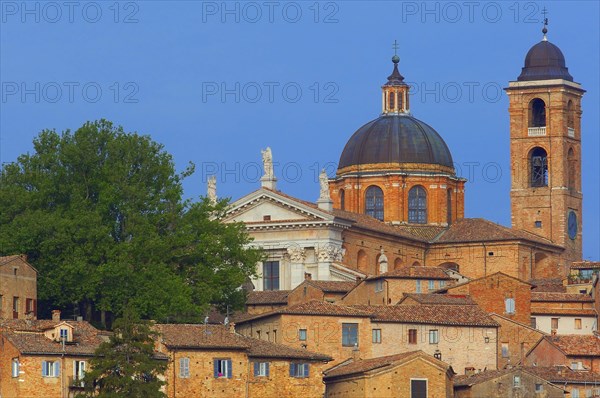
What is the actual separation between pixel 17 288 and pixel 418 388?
610 inches

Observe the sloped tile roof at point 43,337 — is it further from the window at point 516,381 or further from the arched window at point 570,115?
the arched window at point 570,115

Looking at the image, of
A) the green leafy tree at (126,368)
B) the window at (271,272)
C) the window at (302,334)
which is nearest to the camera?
the green leafy tree at (126,368)

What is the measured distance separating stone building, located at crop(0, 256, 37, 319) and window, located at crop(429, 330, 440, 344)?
14.3 m

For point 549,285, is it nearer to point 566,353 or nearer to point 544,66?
point 566,353

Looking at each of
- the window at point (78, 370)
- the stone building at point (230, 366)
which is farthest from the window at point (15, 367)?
the stone building at point (230, 366)

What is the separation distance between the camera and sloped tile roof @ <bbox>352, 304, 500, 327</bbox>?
317 feet

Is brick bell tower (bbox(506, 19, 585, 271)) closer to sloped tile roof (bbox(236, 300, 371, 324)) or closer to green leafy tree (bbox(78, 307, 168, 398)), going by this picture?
sloped tile roof (bbox(236, 300, 371, 324))

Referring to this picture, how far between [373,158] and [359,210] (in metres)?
2.70

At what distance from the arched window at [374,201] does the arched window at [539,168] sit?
7855mm

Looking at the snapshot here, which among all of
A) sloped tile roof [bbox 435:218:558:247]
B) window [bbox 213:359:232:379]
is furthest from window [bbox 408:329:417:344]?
sloped tile roof [bbox 435:218:558:247]

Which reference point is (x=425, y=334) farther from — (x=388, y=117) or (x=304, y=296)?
(x=388, y=117)

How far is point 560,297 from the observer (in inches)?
4230

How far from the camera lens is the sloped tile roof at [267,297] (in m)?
108

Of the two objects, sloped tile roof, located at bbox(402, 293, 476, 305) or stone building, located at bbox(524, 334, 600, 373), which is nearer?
stone building, located at bbox(524, 334, 600, 373)
